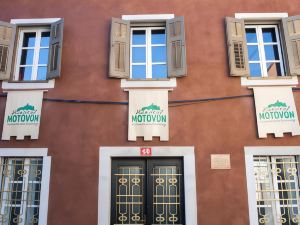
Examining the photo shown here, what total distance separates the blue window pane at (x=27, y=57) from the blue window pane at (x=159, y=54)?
2.83 meters

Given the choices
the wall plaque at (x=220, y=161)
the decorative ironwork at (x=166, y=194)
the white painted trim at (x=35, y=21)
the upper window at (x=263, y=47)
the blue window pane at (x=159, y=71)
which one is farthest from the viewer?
the white painted trim at (x=35, y=21)

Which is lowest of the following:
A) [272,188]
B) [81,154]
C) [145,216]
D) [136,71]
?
[145,216]

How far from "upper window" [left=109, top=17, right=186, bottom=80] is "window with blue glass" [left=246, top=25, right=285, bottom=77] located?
1.62 metres

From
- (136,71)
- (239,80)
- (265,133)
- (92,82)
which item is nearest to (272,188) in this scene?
(265,133)

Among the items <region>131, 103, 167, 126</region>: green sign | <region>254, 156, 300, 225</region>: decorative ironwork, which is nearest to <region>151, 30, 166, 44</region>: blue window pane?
<region>131, 103, 167, 126</region>: green sign

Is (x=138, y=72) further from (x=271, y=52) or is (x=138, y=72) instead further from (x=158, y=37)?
(x=271, y=52)

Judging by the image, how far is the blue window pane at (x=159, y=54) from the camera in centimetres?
802

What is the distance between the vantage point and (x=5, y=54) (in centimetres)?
788

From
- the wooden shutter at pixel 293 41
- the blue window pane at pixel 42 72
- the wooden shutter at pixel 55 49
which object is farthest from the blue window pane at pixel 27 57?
the wooden shutter at pixel 293 41

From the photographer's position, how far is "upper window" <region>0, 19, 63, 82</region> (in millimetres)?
7801

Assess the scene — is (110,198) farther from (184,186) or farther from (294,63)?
(294,63)

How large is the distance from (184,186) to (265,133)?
2.01 meters

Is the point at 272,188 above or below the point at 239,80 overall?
below

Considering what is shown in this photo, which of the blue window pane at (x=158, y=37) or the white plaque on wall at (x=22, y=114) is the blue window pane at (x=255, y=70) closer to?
the blue window pane at (x=158, y=37)
